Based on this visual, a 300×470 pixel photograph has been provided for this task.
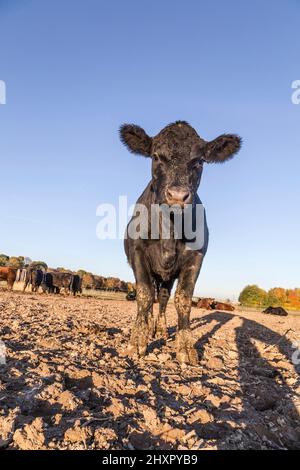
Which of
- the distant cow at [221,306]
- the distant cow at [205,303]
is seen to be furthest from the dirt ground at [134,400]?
the distant cow at [221,306]

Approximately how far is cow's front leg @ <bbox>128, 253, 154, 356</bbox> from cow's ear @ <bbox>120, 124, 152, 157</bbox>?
6.49 ft

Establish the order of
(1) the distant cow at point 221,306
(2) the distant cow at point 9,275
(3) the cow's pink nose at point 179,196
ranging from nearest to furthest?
(3) the cow's pink nose at point 179,196 < (2) the distant cow at point 9,275 < (1) the distant cow at point 221,306

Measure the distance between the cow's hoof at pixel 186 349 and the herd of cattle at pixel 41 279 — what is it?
27405mm

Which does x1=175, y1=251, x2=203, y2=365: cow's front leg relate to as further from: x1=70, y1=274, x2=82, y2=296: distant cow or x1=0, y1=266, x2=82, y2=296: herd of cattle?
x1=70, y1=274, x2=82, y2=296: distant cow

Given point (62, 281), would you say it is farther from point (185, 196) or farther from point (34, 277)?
point (185, 196)

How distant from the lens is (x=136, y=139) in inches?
250

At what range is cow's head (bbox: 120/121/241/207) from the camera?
484 centimetres

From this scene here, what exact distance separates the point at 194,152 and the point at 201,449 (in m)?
4.09

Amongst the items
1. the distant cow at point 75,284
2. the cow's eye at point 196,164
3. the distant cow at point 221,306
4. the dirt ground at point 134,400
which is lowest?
the distant cow at point 221,306

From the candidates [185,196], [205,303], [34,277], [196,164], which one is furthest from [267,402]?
[205,303]

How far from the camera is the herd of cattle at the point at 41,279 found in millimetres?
Answer: 31031

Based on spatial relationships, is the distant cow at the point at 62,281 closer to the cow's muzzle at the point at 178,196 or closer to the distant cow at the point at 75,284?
the distant cow at the point at 75,284

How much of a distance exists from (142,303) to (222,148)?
2.94 metres
